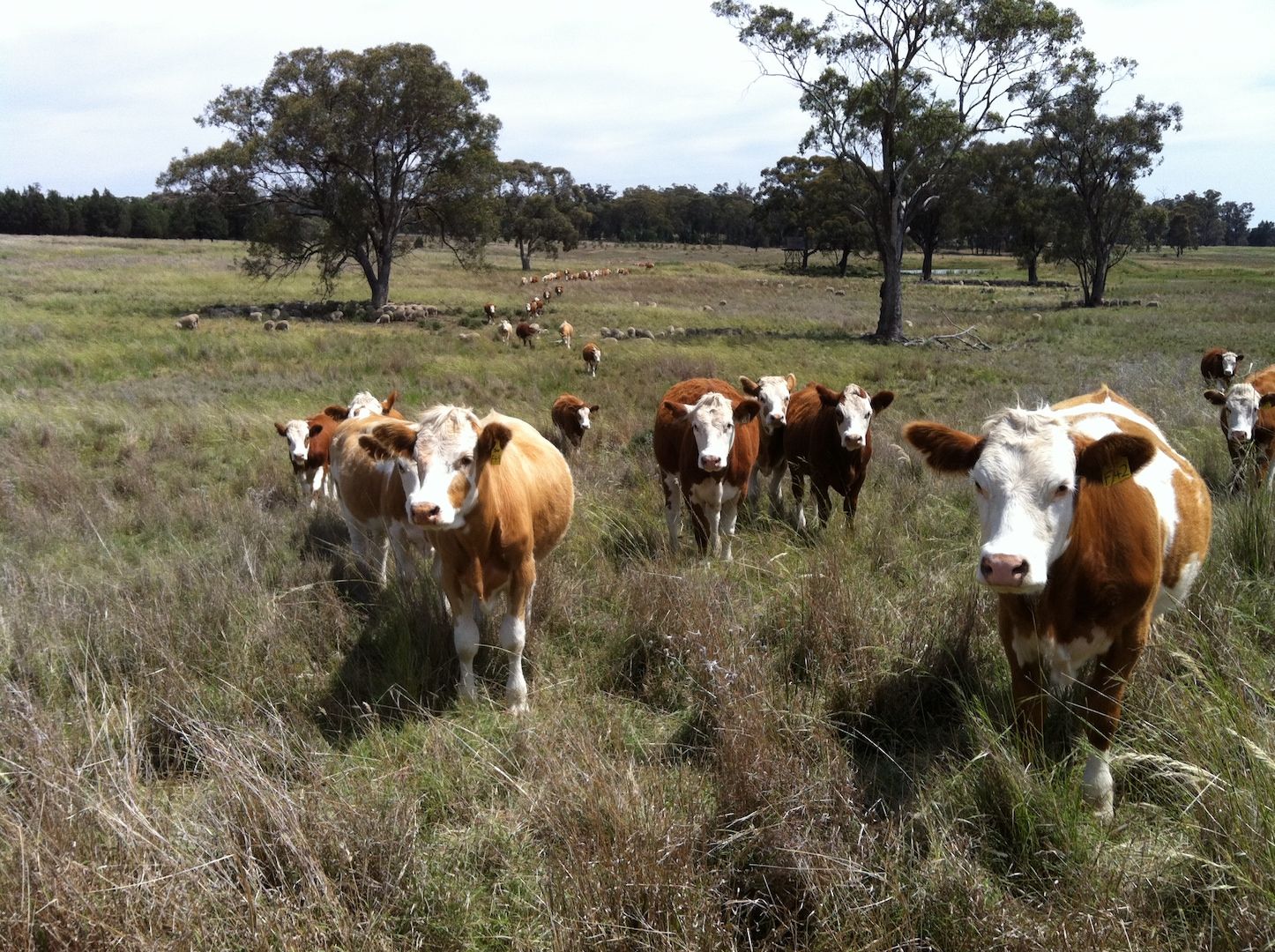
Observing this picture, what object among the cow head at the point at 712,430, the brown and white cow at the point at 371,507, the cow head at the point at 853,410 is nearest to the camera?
the brown and white cow at the point at 371,507

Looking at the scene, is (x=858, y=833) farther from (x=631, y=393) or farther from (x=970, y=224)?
(x=970, y=224)

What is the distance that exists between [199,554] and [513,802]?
4.91 m

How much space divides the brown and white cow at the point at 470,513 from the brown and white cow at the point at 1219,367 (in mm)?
14585

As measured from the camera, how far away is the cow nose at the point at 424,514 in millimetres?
4348

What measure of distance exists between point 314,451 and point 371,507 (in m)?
3.38

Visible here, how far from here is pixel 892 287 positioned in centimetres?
2828

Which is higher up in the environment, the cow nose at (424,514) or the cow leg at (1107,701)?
the cow nose at (424,514)

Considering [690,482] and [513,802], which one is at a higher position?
[690,482]

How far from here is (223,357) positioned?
20.5 meters

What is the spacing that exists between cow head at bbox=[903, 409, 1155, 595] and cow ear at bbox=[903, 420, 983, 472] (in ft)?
0.52

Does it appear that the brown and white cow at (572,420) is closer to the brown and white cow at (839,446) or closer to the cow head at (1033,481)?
the brown and white cow at (839,446)

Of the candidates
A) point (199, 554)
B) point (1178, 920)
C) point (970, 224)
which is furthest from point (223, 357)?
point (970, 224)

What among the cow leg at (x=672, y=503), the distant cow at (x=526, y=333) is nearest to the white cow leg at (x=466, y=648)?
the cow leg at (x=672, y=503)

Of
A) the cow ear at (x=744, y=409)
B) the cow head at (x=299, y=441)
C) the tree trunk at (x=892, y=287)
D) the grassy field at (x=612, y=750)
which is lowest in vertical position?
the grassy field at (x=612, y=750)
